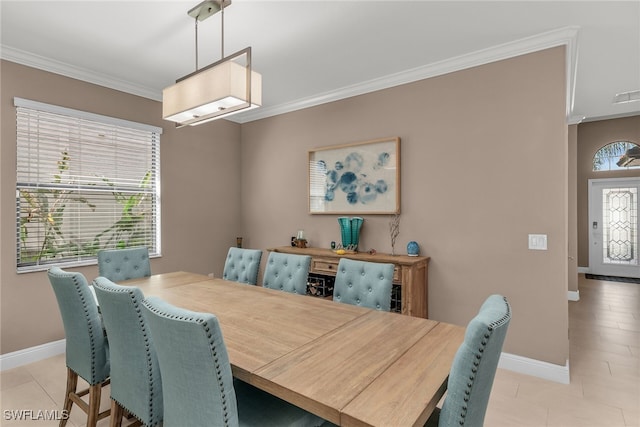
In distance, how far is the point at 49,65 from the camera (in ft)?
10.1

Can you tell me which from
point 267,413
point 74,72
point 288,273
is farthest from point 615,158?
point 74,72

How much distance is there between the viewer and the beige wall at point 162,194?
9.49 feet

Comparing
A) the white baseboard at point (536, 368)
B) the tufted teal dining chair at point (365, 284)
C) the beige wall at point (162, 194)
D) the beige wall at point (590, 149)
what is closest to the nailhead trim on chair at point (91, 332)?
the tufted teal dining chair at point (365, 284)

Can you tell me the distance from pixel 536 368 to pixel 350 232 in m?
2.03

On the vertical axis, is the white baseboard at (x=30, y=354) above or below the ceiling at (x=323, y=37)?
below

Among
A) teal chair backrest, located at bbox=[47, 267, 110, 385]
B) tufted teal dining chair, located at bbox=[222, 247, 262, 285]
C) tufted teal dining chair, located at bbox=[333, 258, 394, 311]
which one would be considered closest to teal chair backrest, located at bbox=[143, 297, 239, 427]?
teal chair backrest, located at bbox=[47, 267, 110, 385]

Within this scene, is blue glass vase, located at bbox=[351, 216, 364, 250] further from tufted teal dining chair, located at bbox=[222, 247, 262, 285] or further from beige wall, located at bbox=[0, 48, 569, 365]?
tufted teal dining chair, located at bbox=[222, 247, 262, 285]

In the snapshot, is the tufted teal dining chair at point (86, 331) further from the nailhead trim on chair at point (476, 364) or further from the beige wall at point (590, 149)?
the beige wall at point (590, 149)

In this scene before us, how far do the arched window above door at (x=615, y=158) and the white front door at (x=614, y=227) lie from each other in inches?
9.9

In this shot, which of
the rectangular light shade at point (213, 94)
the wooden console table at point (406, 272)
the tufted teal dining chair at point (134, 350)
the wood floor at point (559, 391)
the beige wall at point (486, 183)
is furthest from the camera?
the wooden console table at point (406, 272)

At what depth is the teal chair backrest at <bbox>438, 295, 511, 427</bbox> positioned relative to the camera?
39.1 inches

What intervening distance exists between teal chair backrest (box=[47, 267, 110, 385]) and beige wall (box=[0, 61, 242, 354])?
1.59 metres

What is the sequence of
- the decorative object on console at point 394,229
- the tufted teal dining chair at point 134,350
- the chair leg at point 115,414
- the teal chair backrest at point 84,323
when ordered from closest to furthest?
the tufted teal dining chair at point 134,350 → the chair leg at point 115,414 → the teal chair backrest at point 84,323 → the decorative object on console at point 394,229

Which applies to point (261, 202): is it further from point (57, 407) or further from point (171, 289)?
point (57, 407)
